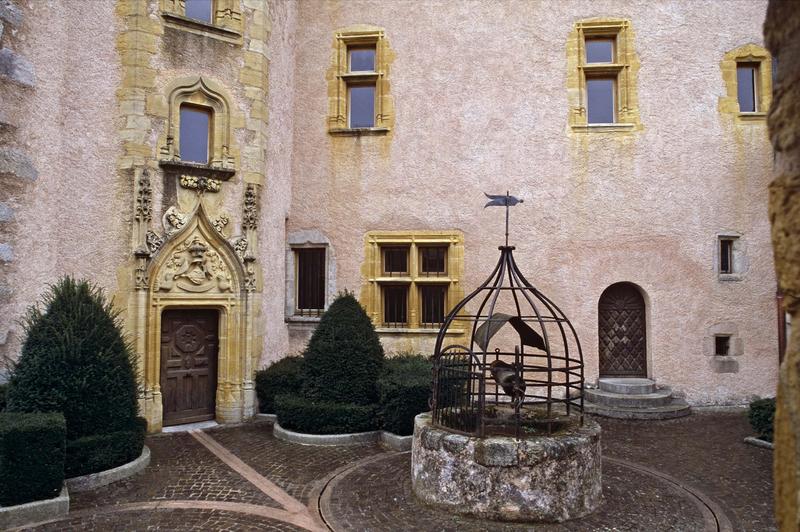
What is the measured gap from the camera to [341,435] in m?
8.34

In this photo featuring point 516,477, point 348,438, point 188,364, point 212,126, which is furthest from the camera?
point 212,126

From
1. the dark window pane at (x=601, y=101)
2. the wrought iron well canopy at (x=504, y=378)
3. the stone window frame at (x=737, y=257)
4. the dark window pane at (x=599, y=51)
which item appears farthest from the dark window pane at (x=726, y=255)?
the wrought iron well canopy at (x=504, y=378)

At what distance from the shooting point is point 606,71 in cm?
1145

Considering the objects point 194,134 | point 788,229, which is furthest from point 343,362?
point 788,229

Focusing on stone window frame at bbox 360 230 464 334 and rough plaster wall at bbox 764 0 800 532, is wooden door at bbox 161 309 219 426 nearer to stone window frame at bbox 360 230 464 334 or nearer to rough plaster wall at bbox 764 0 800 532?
stone window frame at bbox 360 230 464 334

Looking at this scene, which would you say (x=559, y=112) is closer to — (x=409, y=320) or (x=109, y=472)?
(x=409, y=320)

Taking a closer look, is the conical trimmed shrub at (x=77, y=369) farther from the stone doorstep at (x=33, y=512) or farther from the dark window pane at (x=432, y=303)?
the dark window pane at (x=432, y=303)

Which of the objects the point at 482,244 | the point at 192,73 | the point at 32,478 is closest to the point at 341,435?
the point at 32,478

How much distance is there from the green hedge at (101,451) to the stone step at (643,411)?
25.4ft

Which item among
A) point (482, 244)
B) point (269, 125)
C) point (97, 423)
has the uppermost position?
point (269, 125)

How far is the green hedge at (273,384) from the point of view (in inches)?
385

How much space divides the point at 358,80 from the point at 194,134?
392 centimetres

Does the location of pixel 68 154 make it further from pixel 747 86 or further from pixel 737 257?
pixel 747 86

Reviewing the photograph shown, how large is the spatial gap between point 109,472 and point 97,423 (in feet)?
2.04
